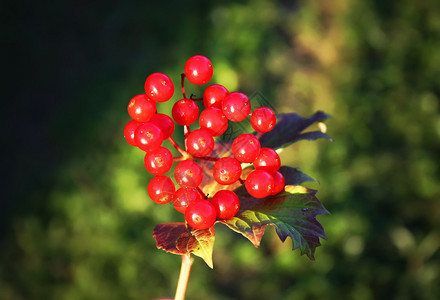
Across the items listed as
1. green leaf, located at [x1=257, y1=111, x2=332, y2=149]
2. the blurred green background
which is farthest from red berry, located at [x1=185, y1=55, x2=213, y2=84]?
the blurred green background

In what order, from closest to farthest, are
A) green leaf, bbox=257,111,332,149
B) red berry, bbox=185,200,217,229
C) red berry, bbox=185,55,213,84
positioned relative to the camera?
red berry, bbox=185,200,217,229 < red berry, bbox=185,55,213,84 < green leaf, bbox=257,111,332,149

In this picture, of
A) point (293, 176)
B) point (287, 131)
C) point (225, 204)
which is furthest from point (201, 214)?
point (287, 131)

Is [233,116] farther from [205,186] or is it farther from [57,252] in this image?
[57,252]

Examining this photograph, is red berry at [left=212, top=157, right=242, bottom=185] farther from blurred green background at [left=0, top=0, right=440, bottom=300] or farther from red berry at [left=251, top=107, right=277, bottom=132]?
blurred green background at [left=0, top=0, right=440, bottom=300]

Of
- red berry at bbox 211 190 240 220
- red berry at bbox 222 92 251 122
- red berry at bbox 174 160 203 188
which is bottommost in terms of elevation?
red berry at bbox 211 190 240 220

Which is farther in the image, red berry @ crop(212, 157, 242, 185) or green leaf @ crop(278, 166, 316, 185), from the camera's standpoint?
green leaf @ crop(278, 166, 316, 185)

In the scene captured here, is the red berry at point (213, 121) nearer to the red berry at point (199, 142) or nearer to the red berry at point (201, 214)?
the red berry at point (199, 142)

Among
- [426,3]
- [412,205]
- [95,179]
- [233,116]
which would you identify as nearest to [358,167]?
[412,205]
